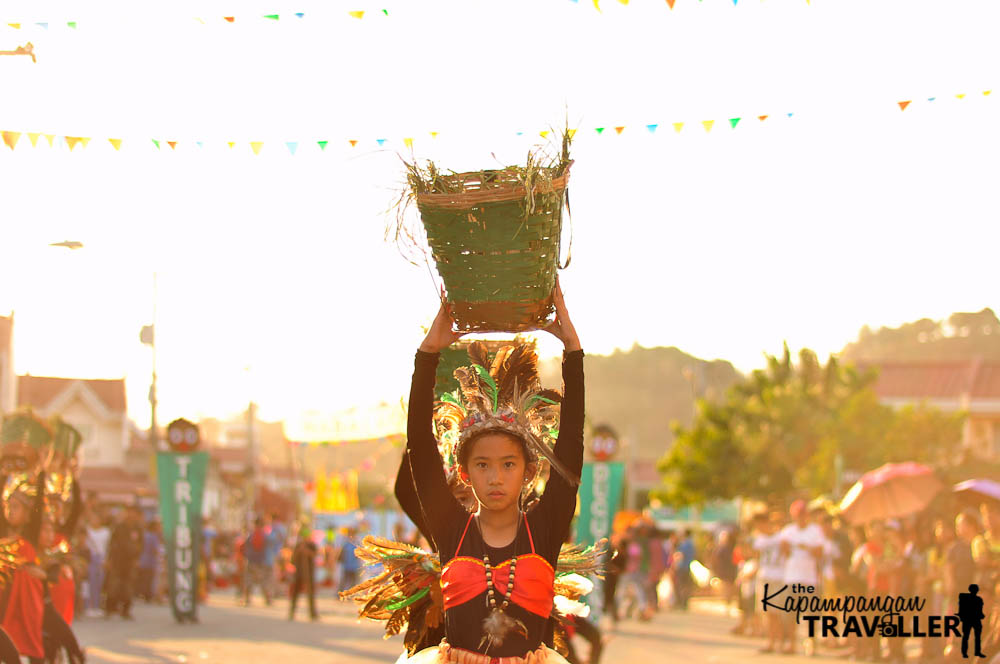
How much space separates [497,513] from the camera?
14.9ft

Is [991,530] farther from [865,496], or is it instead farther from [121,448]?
[121,448]

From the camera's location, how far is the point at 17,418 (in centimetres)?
1509

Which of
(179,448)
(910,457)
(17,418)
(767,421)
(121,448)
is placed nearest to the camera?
(17,418)

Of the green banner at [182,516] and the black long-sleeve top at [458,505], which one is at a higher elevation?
the black long-sleeve top at [458,505]

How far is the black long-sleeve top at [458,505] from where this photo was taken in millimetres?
4500

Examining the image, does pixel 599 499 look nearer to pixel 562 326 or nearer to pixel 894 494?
pixel 894 494

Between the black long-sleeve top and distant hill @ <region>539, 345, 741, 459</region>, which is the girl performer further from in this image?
distant hill @ <region>539, 345, 741, 459</region>

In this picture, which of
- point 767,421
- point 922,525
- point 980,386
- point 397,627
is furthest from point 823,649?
point 980,386

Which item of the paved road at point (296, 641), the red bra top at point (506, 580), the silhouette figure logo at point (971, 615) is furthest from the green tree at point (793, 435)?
the red bra top at point (506, 580)

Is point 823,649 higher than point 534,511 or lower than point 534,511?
lower

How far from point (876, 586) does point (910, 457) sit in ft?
70.6

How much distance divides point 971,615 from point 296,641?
28.3 ft

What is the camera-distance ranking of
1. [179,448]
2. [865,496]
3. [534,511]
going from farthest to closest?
1. [179,448]
2. [865,496]
3. [534,511]

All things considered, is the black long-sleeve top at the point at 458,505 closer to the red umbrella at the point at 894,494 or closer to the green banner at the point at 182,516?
the red umbrella at the point at 894,494
